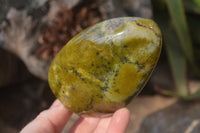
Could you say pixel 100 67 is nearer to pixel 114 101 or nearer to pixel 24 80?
pixel 114 101

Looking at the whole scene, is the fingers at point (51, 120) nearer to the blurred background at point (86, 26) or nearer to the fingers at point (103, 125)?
the fingers at point (103, 125)

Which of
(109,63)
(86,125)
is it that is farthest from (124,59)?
(86,125)

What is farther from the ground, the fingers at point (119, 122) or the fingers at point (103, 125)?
the fingers at point (119, 122)

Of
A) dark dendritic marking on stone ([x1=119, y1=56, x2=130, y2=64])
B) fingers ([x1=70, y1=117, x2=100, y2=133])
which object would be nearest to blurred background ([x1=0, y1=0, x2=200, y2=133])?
fingers ([x1=70, y1=117, x2=100, y2=133])

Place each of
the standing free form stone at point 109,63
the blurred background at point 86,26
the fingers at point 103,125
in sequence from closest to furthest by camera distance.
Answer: the standing free form stone at point 109,63 < the fingers at point 103,125 < the blurred background at point 86,26

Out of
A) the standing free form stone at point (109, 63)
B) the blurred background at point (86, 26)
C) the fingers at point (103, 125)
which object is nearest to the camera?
the standing free form stone at point (109, 63)

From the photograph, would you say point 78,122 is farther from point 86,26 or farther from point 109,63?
point 86,26

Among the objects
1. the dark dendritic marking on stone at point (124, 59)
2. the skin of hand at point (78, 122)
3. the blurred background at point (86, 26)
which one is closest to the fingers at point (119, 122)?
the skin of hand at point (78, 122)
